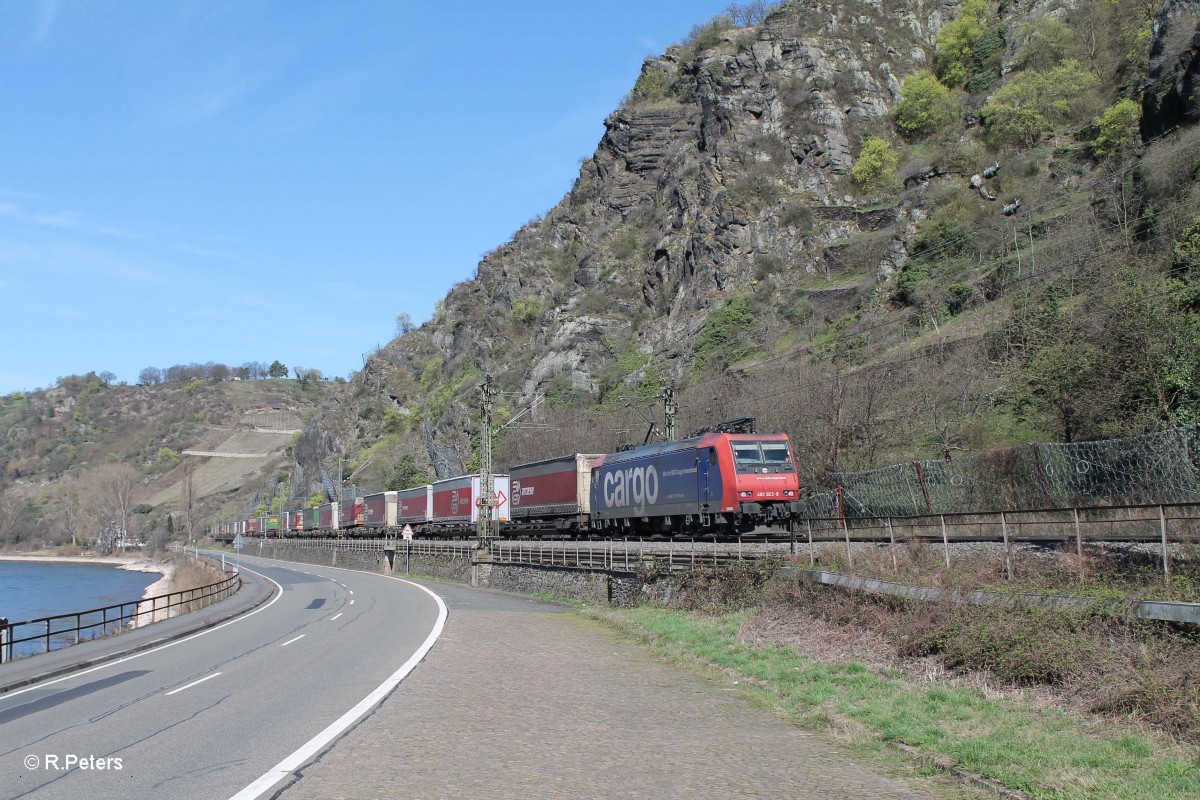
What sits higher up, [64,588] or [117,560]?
[117,560]

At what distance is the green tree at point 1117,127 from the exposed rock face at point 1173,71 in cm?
732

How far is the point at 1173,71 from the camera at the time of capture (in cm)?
4912

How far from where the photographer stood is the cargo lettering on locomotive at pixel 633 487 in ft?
116

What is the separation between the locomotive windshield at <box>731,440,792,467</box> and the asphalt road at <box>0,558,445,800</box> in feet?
39.3

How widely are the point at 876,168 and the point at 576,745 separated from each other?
8166 centimetres

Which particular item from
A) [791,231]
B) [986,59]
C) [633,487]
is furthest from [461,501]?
[986,59]

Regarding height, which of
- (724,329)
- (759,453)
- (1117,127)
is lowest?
(759,453)

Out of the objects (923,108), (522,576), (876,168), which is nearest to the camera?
(522,576)

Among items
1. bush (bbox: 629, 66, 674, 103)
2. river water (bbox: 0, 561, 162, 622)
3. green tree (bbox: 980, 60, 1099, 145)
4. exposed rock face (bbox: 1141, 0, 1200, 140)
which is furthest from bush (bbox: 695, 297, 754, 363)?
bush (bbox: 629, 66, 674, 103)

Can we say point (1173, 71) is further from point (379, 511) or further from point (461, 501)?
point (379, 511)

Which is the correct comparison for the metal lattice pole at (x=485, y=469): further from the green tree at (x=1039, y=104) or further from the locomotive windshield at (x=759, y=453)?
the green tree at (x=1039, y=104)

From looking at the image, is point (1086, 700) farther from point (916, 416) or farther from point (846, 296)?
point (846, 296)

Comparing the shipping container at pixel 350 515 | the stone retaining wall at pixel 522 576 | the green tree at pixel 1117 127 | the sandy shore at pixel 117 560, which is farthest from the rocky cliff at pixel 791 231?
the sandy shore at pixel 117 560

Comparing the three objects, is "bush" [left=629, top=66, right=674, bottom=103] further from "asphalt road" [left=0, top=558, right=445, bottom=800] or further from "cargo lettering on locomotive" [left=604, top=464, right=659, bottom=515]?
"asphalt road" [left=0, top=558, right=445, bottom=800]
